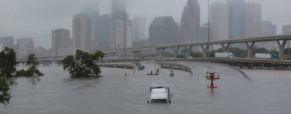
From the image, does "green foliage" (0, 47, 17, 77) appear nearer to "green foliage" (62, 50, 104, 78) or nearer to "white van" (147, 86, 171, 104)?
"green foliage" (62, 50, 104, 78)

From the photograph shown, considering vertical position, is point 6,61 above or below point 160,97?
above

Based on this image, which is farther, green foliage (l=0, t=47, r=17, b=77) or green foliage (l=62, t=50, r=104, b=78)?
green foliage (l=0, t=47, r=17, b=77)

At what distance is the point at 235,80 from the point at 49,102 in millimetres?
26144

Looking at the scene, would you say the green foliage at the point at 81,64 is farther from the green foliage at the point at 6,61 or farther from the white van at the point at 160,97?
the white van at the point at 160,97

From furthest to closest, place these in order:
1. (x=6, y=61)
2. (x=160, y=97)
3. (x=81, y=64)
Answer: (x=6, y=61), (x=81, y=64), (x=160, y=97)

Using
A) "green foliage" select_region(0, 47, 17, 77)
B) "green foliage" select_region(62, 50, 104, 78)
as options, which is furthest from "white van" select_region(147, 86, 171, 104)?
"green foliage" select_region(0, 47, 17, 77)

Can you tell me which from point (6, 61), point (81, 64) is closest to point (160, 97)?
point (81, 64)

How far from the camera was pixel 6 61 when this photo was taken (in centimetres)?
6147

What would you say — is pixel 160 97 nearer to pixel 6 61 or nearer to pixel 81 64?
pixel 81 64

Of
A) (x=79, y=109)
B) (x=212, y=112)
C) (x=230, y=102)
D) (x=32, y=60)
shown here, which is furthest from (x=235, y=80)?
(x=32, y=60)

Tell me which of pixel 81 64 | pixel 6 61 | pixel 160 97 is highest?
pixel 6 61

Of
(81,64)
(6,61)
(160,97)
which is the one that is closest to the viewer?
(160,97)

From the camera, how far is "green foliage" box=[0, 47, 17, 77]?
201 ft

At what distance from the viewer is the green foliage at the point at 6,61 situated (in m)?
61.2
